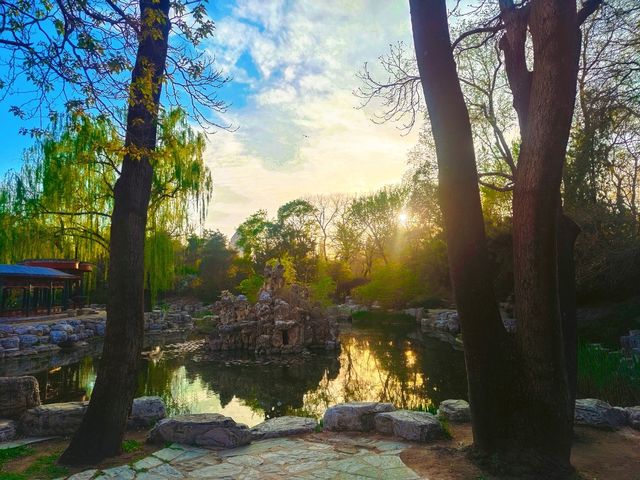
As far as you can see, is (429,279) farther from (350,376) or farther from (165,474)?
(165,474)

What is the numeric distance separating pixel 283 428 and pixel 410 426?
1367mm

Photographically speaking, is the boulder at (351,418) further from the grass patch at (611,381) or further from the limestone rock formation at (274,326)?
the limestone rock formation at (274,326)

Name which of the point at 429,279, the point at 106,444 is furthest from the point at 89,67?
the point at 429,279

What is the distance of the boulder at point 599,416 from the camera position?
461cm

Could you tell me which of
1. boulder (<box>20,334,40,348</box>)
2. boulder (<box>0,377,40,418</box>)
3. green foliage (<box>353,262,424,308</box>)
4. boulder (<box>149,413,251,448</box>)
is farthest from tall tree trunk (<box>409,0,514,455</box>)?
green foliage (<box>353,262,424,308</box>)

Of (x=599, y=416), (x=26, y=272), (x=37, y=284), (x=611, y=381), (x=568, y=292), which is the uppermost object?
(x=26, y=272)

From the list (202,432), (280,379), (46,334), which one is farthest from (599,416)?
(46,334)

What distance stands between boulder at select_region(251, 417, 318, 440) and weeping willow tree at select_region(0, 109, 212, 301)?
14.0 metres

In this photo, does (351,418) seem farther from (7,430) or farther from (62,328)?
(62,328)

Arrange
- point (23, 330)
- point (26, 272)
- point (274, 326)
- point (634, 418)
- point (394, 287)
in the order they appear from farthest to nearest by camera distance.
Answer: point (394, 287) → point (26, 272) → point (274, 326) → point (23, 330) → point (634, 418)

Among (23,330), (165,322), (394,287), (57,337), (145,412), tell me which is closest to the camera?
(145,412)

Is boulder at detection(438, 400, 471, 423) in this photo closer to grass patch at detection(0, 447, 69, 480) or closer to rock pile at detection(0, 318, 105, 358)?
grass patch at detection(0, 447, 69, 480)

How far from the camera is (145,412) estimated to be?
4.92 meters

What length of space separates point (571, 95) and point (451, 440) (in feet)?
10.8
